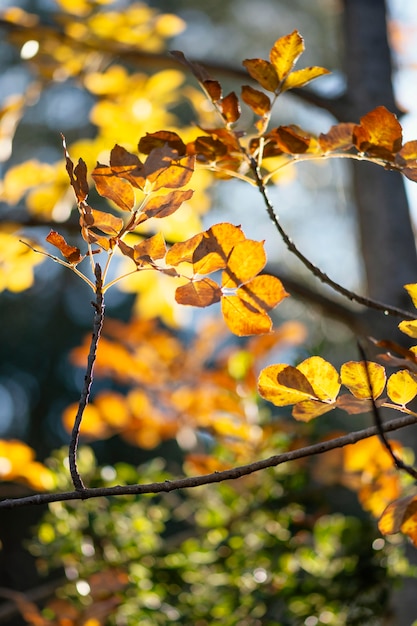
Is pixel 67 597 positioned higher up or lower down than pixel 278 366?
lower down

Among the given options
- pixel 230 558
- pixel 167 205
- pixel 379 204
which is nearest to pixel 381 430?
pixel 167 205

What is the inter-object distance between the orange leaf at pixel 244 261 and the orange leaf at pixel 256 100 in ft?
0.39

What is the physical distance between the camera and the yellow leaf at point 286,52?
1.35 ft

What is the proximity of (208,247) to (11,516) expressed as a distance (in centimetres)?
328

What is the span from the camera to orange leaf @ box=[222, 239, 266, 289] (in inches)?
14.4

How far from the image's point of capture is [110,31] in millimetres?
1038

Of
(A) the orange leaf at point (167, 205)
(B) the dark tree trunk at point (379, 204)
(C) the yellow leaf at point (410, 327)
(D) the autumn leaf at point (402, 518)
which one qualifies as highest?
(A) the orange leaf at point (167, 205)

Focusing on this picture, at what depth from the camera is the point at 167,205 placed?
380 mm

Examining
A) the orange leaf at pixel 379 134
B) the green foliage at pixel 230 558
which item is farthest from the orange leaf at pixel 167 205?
the green foliage at pixel 230 558

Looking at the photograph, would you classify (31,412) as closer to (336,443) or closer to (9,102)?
(9,102)

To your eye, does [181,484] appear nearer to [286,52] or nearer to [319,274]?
[319,274]

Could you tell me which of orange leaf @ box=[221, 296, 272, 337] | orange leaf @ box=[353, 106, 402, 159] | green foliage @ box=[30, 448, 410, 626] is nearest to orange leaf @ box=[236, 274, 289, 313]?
orange leaf @ box=[221, 296, 272, 337]

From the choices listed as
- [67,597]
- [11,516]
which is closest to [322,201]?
[11,516]

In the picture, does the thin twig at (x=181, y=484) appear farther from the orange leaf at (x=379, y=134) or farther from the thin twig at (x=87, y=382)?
the orange leaf at (x=379, y=134)
